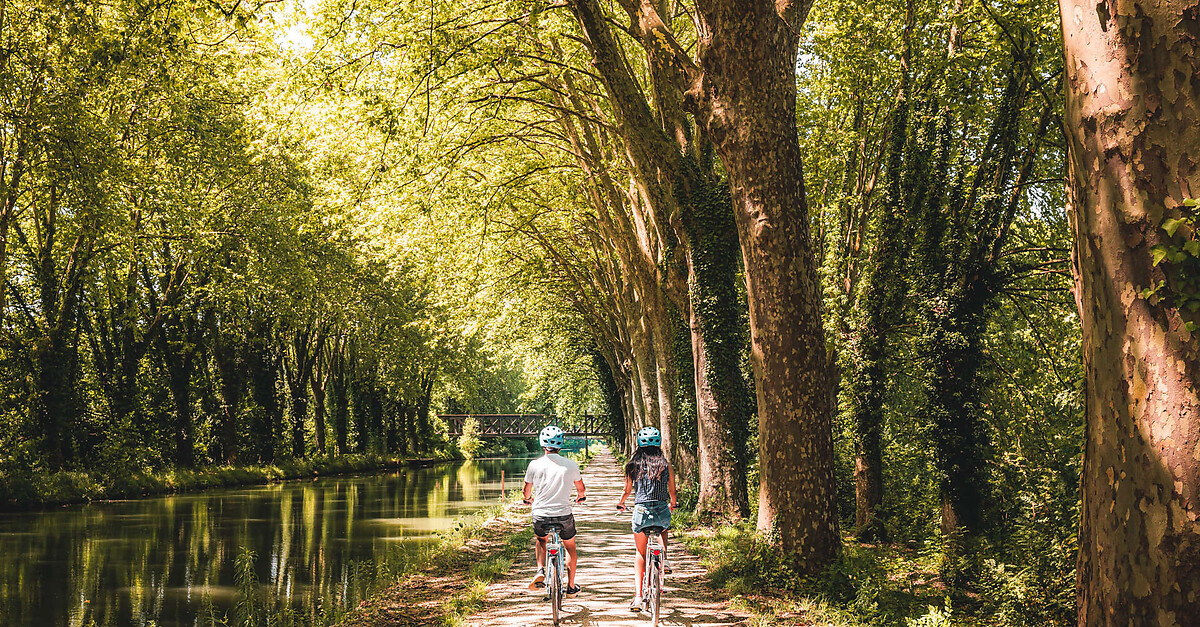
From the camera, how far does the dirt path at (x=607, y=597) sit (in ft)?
27.9

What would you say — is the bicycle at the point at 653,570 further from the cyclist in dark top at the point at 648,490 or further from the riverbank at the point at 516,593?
the riverbank at the point at 516,593

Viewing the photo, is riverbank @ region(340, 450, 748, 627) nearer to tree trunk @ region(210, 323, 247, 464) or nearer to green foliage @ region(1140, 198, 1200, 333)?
green foliage @ region(1140, 198, 1200, 333)

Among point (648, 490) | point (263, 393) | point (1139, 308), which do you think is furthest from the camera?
point (263, 393)

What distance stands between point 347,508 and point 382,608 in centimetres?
1609

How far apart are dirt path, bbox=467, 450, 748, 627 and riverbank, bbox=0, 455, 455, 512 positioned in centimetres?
1594

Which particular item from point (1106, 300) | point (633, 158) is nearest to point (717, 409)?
point (633, 158)

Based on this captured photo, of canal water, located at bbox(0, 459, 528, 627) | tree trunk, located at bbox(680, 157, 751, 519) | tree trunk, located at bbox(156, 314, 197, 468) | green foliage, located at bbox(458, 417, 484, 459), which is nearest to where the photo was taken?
canal water, located at bbox(0, 459, 528, 627)

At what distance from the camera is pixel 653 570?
26.4 feet

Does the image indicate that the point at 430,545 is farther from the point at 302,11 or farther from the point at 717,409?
the point at 302,11

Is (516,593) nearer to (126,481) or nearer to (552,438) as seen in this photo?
(552,438)

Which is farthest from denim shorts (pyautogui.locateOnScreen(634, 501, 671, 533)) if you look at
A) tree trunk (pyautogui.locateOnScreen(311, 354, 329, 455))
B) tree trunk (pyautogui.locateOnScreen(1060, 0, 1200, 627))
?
tree trunk (pyautogui.locateOnScreen(311, 354, 329, 455))

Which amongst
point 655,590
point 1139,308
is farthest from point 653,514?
point 1139,308

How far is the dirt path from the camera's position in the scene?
849 centimetres

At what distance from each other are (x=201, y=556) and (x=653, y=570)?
1104 cm
